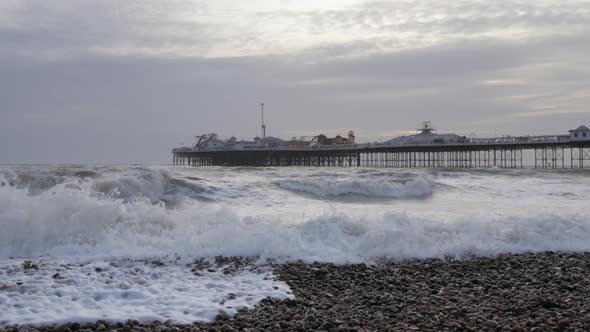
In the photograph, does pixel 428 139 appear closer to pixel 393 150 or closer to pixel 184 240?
pixel 393 150

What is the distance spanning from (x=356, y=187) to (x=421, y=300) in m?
11.8

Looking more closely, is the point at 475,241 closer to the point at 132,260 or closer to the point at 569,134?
the point at 132,260

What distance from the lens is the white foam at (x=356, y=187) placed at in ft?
55.7

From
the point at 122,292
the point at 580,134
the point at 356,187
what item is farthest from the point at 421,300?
the point at 580,134

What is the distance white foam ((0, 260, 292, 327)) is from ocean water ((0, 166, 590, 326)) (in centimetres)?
1

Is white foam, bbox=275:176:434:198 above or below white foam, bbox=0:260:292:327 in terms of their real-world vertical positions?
above

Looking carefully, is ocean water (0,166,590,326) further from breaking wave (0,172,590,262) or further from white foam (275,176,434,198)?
white foam (275,176,434,198)

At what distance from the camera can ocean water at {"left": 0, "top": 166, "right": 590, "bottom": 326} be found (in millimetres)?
5527

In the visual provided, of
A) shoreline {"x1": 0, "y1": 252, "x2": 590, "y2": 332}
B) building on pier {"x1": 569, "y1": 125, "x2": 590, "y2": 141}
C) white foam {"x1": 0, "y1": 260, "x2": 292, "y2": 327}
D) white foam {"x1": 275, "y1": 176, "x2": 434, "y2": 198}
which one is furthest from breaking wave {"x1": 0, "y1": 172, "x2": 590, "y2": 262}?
building on pier {"x1": 569, "y1": 125, "x2": 590, "y2": 141}

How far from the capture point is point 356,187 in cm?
1739

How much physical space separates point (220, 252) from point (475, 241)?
4193 millimetres

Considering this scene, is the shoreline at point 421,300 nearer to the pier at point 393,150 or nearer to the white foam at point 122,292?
the white foam at point 122,292

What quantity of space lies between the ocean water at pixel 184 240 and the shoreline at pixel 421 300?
306mm

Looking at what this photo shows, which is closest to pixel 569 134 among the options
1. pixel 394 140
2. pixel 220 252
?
pixel 394 140
